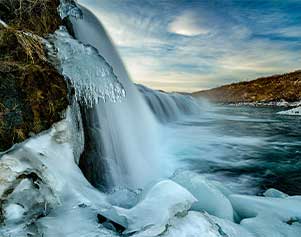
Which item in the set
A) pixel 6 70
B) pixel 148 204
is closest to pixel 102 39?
pixel 6 70

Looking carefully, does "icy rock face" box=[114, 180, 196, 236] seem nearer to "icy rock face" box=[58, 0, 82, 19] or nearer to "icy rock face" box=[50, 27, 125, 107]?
"icy rock face" box=[50, 27, 125, 107]

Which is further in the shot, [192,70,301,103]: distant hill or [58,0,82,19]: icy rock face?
[192,70,301,103]: distant hill

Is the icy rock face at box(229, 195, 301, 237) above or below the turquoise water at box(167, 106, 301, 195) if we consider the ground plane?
above

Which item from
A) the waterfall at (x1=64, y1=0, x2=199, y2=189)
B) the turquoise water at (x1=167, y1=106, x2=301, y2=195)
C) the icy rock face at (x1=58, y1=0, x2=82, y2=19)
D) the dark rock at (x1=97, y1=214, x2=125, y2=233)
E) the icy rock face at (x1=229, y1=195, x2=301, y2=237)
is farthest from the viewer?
the turquoise water at (x1=167, y1=106, x2=301, y2=195)

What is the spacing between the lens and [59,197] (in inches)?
115

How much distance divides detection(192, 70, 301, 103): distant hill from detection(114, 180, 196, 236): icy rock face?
4440cm

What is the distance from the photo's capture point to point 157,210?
265 cm

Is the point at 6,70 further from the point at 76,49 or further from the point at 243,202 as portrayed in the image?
the point at 243,202

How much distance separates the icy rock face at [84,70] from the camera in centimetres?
430

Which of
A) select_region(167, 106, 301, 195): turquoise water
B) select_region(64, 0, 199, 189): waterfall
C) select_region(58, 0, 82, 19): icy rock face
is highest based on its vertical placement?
select_region(58, 0, 82, 19): icy rock face

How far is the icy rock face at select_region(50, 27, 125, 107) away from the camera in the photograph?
169 inches

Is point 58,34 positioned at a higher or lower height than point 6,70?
higher

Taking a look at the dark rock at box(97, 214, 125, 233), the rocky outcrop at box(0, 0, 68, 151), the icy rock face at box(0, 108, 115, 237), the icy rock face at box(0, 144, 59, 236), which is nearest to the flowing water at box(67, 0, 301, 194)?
the rocky outcrop at box(0, 0, 68, 151)

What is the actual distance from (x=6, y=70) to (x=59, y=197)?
5.10 feet
